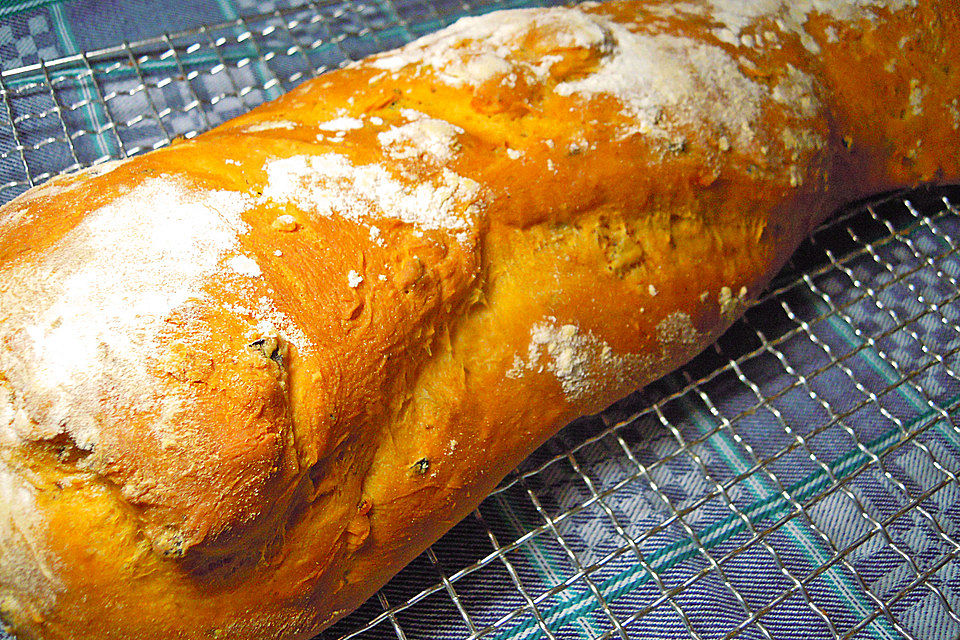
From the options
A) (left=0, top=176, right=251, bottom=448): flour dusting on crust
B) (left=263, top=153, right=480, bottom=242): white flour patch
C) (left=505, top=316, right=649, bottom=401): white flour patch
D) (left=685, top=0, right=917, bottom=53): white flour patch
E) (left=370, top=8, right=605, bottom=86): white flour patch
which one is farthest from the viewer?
(left=685, top=0, right=917, bottom=53): white flour patch

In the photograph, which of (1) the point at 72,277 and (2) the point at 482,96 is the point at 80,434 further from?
(2) the point at 482,96

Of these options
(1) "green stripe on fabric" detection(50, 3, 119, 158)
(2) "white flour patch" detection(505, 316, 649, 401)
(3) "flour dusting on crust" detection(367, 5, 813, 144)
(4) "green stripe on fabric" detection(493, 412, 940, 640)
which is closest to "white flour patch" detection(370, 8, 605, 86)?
(3) "flour dusting on crust" detection(367, 5, 813, 144)

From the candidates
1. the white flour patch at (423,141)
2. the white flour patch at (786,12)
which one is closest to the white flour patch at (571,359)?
the white flour patch at (423,141)

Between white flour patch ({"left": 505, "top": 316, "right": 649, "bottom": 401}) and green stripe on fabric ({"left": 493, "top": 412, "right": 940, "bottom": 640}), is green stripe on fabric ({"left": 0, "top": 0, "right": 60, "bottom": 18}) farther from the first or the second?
green stripe on fabric ({"left": 493, "top": 412, "right": 940, "bottom": 640})

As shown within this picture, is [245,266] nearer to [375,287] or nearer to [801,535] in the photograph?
[375,287]

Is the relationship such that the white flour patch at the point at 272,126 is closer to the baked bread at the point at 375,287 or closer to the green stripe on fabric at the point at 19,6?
the baked bread at the point at 375,287

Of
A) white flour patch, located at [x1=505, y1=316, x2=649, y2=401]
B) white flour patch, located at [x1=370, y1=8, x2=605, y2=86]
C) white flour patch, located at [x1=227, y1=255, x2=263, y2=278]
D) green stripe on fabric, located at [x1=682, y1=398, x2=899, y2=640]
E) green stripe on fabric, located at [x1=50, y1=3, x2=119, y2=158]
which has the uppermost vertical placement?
white flour patch, located at [x1=370, y1=8, x2=605, y2=86]

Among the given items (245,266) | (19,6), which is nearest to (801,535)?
(245,266)
